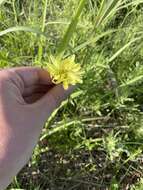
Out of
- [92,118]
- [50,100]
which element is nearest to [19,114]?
[50,100]

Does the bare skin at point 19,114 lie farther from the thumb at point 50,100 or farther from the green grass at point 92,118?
the green grass at point 92,118

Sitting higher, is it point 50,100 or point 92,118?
point 50,100

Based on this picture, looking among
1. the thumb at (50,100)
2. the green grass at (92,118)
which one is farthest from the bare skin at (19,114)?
the green grass at (92,118)

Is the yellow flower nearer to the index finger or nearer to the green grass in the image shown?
the index finger

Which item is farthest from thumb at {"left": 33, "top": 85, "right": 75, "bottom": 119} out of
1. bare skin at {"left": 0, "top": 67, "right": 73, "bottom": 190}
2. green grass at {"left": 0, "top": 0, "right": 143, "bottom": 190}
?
green grass at {"left": 0, "top": 0, "right": 143, "bottom": 190}

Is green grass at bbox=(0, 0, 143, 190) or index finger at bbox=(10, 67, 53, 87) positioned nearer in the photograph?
index finger at bbox=(10, 67, 53, 87)

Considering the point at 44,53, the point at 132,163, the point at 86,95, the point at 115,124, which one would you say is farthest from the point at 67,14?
the point at 132,163

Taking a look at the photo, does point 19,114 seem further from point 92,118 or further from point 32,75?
point 92,118
